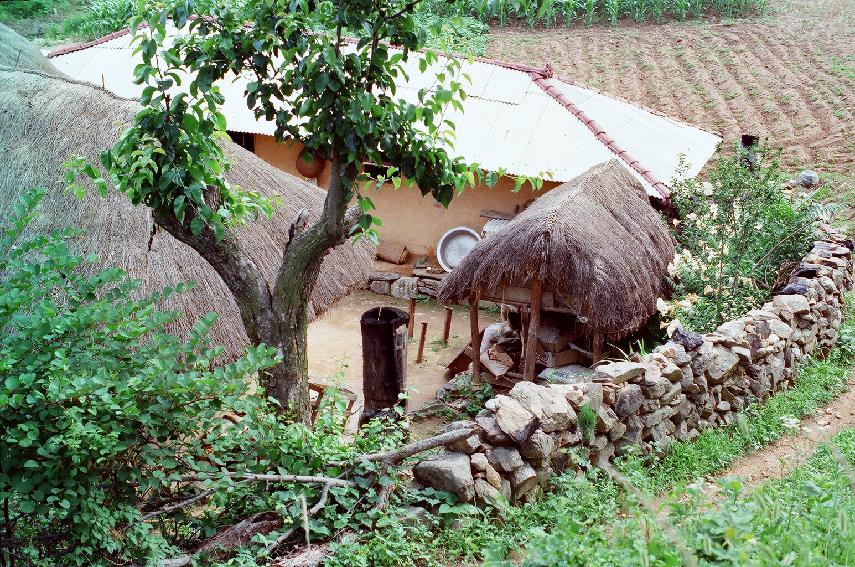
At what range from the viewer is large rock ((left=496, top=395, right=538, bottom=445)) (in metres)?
5.57

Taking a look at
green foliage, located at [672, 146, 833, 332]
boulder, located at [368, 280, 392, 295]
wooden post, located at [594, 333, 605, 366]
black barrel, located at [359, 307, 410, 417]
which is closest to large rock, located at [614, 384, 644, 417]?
black barrel, located at [359, 307, 410, 417]

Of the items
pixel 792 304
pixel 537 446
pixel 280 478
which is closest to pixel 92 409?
pixel 280 478

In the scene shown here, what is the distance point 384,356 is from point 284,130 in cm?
236

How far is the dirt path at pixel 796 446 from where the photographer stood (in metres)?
6.60

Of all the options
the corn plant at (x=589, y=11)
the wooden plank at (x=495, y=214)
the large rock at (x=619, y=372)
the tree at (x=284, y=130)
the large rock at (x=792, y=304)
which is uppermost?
the corn plant at (x=589, y=11)

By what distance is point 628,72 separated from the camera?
63.8 ft

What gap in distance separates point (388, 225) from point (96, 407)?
960 cm

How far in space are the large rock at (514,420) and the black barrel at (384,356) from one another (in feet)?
4.68

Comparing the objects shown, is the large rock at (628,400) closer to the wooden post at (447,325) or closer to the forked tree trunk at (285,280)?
the forked tree trunk at (285,280)

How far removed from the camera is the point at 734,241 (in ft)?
31.3

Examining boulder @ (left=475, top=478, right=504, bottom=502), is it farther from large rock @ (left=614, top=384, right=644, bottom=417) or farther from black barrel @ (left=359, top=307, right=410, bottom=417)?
black barrel @ (left=359, top=307, right=410, bottom=417)

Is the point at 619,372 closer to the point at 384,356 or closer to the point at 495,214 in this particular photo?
the point at 384,356

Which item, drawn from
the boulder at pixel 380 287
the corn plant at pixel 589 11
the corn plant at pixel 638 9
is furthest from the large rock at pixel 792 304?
the corn plant at pixel 638 9

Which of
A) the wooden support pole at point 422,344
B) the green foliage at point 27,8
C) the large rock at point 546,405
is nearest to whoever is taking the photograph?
the large rock at point 546,405
